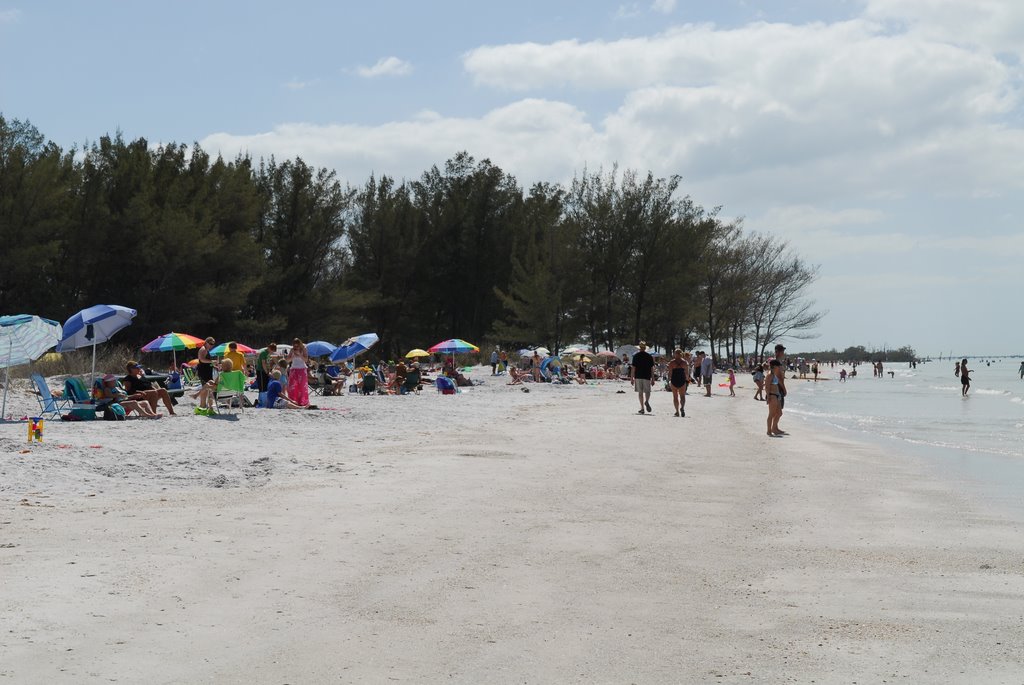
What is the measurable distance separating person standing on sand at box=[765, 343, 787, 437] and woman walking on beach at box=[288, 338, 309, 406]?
866 cm

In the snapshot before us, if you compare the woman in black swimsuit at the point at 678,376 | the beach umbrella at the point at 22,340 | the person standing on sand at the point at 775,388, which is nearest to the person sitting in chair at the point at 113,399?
the beach umbrella at the point at 22,340

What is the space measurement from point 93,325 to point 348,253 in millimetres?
33551

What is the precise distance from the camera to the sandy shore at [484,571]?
4.20 m

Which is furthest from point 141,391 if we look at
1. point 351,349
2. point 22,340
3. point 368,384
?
point 351,349

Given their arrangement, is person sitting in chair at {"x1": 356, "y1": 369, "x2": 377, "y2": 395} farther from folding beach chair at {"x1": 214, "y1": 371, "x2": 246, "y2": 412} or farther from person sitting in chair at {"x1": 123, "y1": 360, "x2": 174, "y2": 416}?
person sitting in chair at {"x1": 123, "y1": 360, "x2": 174, "y2": 416}

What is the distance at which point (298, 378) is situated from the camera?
18.6 m

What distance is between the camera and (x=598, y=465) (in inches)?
456

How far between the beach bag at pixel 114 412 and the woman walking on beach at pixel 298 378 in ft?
12.5

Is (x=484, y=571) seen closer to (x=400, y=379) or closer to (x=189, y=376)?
(x=400, y=379)

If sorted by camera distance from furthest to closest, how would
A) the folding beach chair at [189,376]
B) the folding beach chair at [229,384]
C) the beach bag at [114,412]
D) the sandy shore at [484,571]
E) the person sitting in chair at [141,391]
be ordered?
the folding beach chair at [189,376] < the folding beach chair at [229,384] < the person sitting in chair at [141,391] < the beach bag at [114,412] < the sandy shore at [484,571]

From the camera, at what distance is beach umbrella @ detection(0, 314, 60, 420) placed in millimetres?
14922

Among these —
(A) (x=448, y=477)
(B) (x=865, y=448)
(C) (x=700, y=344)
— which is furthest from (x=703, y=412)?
(C) (x=700, y=344)

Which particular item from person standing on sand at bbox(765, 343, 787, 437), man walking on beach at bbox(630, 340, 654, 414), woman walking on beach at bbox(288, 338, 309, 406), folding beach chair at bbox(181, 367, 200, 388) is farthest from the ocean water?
folding beach chair at bbox(181, 367, 200, 388)

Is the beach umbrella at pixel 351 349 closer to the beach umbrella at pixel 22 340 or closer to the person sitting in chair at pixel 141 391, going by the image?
the person sitting in chair at pixel 141 391
